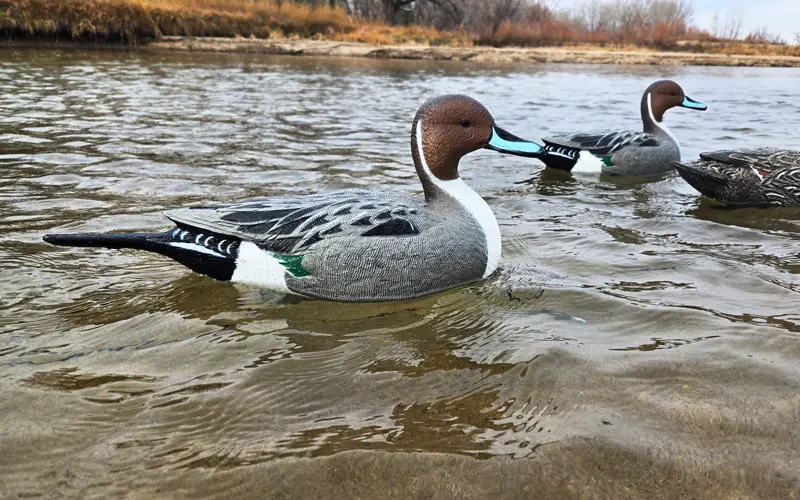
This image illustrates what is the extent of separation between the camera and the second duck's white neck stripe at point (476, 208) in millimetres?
3557

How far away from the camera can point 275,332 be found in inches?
116

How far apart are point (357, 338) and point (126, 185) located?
3.32m

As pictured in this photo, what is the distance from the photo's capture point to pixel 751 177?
517cm

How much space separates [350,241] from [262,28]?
1019 inches

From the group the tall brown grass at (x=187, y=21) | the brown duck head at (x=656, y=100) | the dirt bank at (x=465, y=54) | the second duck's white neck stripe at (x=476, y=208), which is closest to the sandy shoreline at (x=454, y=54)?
the dirt bank at (x=465, y=54)

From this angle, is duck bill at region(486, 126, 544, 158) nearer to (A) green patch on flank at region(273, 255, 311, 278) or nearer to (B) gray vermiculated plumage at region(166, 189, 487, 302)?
(B) gray vermiculated plumage at region(166, 189, 487, 302)

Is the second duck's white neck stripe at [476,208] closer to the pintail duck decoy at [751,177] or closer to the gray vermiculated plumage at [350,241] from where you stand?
the gray vermiculated plumage at [350,241]

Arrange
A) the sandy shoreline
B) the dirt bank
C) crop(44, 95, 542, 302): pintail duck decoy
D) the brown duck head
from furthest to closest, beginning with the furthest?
the dirt bank → the sandy shoreline → the brown duck head → crop(44, 95, 542, 302): pintail duck decoy

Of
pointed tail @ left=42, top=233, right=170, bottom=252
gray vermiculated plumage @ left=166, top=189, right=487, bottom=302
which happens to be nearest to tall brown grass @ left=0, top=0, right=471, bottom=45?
pointed tail @ left=42, top=233, right=170, bottom=252

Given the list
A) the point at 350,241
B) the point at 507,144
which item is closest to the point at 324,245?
the point at 350,241

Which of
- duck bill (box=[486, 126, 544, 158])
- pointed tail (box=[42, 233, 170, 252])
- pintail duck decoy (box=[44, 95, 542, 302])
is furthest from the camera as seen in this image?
duck bill (box=[486, 126, 544, 158])

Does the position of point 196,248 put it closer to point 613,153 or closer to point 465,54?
point 613,153

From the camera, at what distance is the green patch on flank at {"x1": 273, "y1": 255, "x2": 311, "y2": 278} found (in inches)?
124

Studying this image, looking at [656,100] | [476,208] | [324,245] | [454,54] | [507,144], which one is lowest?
[324,245]
